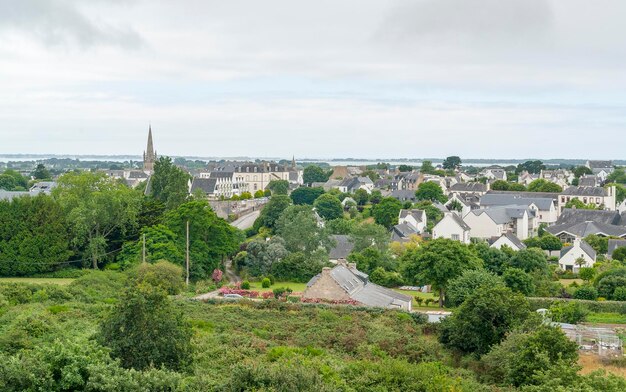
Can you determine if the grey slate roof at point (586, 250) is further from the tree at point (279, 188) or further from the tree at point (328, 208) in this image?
the tree at point (279, 188)

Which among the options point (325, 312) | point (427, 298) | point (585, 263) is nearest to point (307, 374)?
point (325, 312)

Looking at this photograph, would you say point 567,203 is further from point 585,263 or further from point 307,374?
point 307,374

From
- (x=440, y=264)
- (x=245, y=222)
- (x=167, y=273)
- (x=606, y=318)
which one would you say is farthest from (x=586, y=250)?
(x=245, y=222)

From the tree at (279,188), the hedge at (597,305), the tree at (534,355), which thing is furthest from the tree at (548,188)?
the tree at (534,355)

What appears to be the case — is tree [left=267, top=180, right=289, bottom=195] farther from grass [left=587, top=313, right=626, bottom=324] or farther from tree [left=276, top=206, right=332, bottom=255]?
grass [left=587, top=313, right=626, bottom=324]

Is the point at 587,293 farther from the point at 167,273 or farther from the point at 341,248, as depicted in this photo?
the point at 167,273
